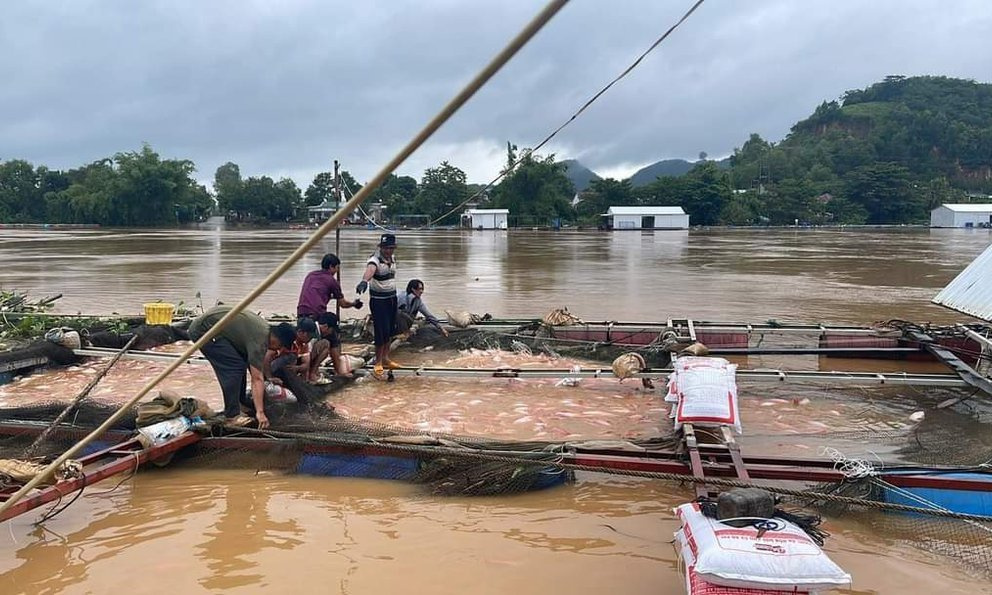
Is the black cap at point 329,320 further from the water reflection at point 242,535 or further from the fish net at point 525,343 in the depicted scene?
the fish net at point 525,343

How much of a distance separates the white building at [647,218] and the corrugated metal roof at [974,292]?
66.2 meters

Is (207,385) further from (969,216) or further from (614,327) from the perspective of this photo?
(969,216)

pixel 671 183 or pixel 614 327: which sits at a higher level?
pixel 671 183

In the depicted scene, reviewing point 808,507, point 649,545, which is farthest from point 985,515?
point 649,545

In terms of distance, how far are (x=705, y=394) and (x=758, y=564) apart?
2.69m

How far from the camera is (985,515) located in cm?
435

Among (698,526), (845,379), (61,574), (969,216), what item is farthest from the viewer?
(969,216)

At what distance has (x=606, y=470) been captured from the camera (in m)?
4.89

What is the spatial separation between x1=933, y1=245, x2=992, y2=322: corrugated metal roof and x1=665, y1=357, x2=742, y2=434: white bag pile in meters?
3.46

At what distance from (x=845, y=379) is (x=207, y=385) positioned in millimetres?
7771

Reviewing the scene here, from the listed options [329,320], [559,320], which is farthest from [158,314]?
[559,320]

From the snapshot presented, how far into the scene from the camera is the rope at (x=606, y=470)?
4.30m

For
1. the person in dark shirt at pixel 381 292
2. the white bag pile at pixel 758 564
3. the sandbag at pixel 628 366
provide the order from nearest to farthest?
the white bag pile at pixel 758 564, the sandbag at pixel 628 366, the person in dark shirt at pixel 381 292

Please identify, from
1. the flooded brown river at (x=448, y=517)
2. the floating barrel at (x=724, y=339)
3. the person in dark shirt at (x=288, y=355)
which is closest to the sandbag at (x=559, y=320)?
the flooded brown river at (x=448, y=517)
